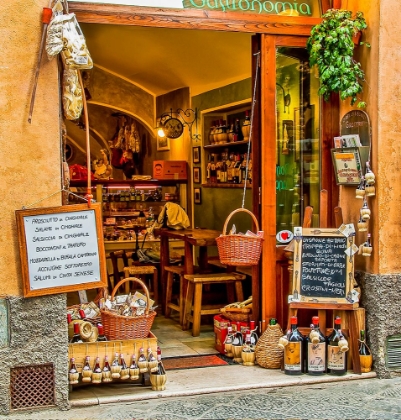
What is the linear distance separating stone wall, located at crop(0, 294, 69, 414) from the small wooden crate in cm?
20

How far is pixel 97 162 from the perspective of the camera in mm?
12688

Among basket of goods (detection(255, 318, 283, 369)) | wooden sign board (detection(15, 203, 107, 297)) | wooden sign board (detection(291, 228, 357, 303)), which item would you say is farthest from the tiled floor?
wooden sign board (detection(15, 203, 107, 297))

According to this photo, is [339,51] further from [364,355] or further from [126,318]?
[126,318]

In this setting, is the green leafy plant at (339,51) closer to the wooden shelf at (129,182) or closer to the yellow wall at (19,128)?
the yellow wall at (19,128)

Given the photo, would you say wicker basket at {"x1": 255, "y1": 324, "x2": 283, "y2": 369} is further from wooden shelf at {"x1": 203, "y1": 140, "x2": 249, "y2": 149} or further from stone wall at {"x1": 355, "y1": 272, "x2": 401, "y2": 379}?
wooden shelf at {"x1": 203, "y1": 140, "x2": 249, "y2": 149}

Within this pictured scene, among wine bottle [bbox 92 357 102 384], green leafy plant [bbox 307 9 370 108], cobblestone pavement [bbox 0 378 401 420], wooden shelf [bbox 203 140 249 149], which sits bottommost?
cobblestone pavement [bbox 0 378 401 420]

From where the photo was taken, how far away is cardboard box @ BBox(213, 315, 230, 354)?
Answer: 690 cm

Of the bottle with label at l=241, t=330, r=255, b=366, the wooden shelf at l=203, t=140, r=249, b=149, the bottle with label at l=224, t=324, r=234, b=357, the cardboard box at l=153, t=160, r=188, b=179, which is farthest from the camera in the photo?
the cardboard box at l=153, t=160, r=188, b=179

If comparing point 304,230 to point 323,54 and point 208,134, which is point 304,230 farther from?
point 208,134

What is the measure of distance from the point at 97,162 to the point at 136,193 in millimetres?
1383

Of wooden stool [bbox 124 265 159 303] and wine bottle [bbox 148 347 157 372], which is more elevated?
wooden stool [bbox 124 265 159 303]

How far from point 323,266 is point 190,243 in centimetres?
244

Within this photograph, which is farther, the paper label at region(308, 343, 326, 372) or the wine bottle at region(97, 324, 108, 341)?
the paper label at region(308, 343, 326, 372)

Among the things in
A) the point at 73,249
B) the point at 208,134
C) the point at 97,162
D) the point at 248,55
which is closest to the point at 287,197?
the point at 73,249
